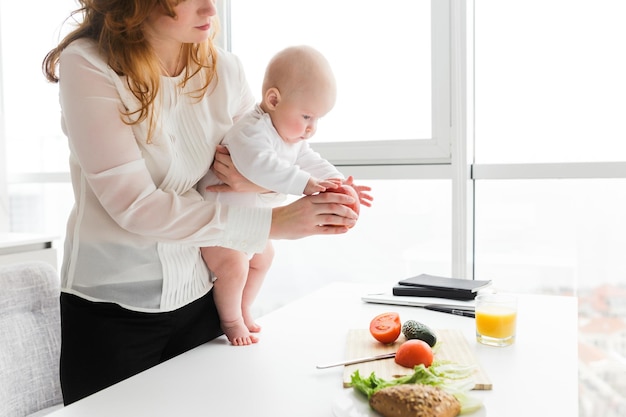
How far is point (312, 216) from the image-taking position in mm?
1319

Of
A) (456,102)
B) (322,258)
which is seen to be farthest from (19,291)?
(456,102)

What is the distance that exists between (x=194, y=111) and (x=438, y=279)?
960 millimetres

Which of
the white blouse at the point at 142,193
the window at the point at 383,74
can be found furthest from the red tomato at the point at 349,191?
the window at the point at 383,74

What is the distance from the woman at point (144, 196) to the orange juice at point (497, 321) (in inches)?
14.9

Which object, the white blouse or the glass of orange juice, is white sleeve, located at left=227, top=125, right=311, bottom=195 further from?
the glass of orange juice

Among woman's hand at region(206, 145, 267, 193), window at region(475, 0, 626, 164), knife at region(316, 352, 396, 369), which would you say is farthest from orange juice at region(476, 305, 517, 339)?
window at region(475, 0, 626, 164)

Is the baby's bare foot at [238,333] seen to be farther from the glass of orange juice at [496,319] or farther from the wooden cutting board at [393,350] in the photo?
the glass of orange juice at [496,319]

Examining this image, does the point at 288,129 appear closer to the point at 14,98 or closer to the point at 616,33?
the point at 616,33

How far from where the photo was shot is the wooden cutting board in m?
1.15

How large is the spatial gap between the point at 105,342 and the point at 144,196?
0.32m

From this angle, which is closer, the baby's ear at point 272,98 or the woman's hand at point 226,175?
the woman's hand at point 226,175

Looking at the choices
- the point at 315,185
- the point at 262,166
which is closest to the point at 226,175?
the point at 262,166

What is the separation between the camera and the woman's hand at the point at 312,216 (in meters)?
1.31

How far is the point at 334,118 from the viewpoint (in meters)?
2.88
